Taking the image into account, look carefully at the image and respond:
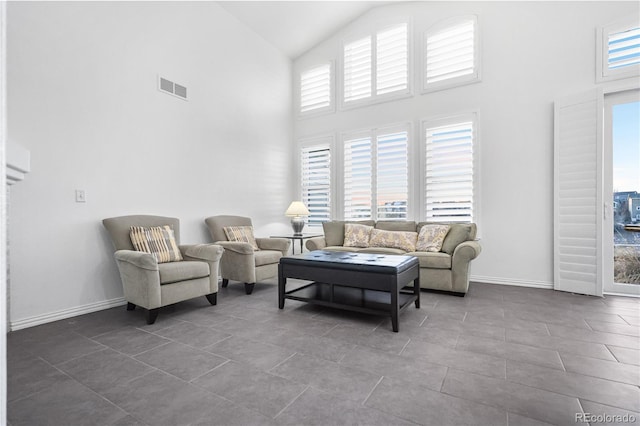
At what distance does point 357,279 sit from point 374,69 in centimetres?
387

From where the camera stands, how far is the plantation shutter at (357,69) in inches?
214

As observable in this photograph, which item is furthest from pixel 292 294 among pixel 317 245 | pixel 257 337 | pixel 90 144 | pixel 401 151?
pixel 401 151

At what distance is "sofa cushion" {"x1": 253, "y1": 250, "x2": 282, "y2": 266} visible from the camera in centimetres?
395

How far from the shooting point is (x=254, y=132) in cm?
526

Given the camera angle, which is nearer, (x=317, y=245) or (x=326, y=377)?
(x=326, y=377)

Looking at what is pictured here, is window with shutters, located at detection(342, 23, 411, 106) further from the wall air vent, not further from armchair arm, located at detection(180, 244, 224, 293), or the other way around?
armchair arm, located at detection(180, 244, 224, 293)

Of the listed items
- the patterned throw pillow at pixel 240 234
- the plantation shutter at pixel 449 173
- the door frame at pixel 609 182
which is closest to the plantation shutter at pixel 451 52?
the plantation shutter at pixel 449 173

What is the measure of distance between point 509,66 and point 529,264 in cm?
261

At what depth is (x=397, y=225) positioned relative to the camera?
4695 mm

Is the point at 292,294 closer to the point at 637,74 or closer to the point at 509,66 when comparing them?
the point at 509,66

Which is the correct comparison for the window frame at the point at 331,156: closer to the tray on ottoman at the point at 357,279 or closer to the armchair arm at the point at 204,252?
the tray on ottoman at the point at 357,279

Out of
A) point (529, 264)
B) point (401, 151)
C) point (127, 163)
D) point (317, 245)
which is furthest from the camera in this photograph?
point (401, 151)

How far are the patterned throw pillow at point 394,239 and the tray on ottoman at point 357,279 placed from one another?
0.86 meters

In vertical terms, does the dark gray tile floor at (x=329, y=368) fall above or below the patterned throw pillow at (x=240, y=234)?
below
